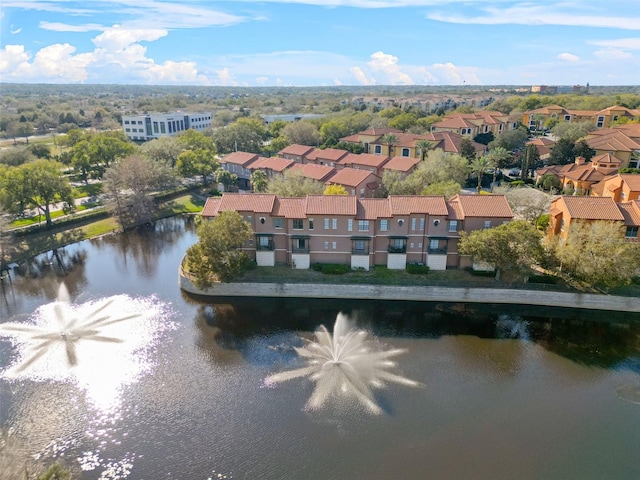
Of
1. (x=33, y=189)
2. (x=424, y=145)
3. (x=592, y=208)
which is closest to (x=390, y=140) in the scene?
(x=424, y=145)

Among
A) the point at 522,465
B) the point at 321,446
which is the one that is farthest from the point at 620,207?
the point at 321,446

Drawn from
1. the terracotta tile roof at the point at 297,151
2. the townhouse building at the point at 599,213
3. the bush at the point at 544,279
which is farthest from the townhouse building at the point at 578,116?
the bush at the point at 544,279

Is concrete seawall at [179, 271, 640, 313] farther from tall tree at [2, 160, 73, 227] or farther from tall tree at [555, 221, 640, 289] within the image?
tall tree at [2, 160, 73, 227]

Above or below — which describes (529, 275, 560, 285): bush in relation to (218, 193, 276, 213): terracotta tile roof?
below

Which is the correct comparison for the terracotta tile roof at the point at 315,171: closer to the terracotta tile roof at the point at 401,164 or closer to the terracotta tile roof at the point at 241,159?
the terracotta tile roof at the point at 401,164

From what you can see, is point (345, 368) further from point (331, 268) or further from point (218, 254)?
point (218, 254)

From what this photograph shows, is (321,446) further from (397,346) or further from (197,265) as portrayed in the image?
(197,265)

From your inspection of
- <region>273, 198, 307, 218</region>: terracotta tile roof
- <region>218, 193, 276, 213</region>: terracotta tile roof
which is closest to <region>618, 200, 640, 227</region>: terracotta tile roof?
<region>273, 198, 307, 218</region>: terracotta tile roof

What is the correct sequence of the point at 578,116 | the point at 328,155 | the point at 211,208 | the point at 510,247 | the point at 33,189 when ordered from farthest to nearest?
the point at 578,116
the point at 328,155
the point at 33,189
the point at 211,208
the point at 510,247
